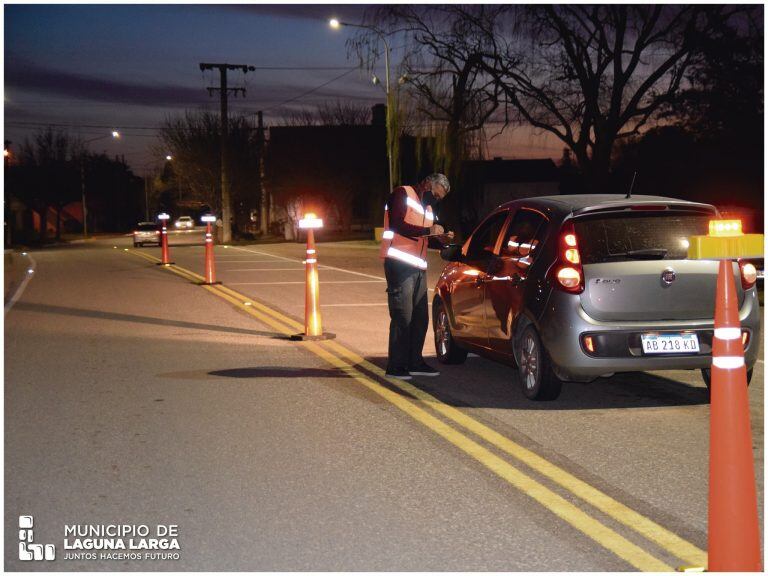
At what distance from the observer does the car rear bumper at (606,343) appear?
7812mm

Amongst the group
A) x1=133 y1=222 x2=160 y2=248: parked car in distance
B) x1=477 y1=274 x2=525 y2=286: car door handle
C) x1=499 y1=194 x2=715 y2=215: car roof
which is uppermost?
x1=499 y1=194 x2=715 y2=215: car roof

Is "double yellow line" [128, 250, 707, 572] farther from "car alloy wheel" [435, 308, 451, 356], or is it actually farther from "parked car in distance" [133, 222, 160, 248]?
"parked car in distance" [133, 222, 160, 248]

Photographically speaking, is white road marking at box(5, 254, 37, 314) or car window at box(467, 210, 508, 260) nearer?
A: car window at box(467, 210, 508, 260)

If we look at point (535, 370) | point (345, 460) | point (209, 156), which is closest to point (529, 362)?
point (535, 370)

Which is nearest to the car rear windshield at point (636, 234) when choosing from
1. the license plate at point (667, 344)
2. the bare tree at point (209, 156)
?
the license plate at point (667, 344)

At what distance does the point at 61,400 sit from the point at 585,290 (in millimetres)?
4136

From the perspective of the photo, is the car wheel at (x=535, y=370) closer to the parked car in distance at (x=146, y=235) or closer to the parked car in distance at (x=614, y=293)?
the parked car in distance at (x=614, y=293)

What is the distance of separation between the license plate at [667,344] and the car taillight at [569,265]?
60 centimetres

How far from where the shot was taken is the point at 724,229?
4.45 meters

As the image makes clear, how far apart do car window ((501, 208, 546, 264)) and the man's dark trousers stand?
3.22 ft

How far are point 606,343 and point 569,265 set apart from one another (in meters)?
0.62

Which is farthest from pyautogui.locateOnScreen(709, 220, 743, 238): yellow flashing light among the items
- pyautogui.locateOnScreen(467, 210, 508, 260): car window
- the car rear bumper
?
pyautogui.locateOnScreen(467, 210, 508, 260): car window

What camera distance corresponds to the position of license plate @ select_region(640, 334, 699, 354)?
308 inches

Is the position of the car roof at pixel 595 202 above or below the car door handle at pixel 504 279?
above
